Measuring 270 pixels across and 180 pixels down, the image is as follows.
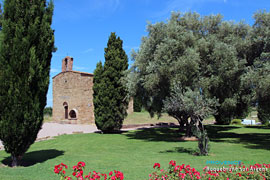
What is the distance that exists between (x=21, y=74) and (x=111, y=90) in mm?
12928

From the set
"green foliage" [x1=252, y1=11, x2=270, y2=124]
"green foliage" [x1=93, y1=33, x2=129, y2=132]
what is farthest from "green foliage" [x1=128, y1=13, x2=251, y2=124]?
"green foliage" [x1=93, y1=33, x2=129, y2=132]

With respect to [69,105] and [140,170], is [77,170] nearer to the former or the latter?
[140,170]

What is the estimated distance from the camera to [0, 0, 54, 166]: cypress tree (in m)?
8.07

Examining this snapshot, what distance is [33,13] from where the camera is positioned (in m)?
8.62

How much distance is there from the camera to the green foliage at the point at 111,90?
20.7 metres

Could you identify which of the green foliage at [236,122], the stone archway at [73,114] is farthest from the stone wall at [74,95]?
the green foliage at [236,122]

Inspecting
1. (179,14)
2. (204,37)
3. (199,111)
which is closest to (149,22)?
(179,14)

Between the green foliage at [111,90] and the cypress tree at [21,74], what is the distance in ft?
39.4

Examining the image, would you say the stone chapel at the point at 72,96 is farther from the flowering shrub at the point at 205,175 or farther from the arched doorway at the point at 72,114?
the flowering shrub at the point at 205,175

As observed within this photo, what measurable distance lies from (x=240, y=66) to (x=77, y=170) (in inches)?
534

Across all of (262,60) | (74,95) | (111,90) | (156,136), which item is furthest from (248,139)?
(74,95)

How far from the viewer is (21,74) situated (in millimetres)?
8250

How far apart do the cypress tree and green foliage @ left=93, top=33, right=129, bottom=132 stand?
12.0 meters

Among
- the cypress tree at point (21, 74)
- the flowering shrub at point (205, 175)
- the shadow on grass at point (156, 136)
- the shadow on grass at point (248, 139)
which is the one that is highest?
the cypress tree at point (21, 74)
